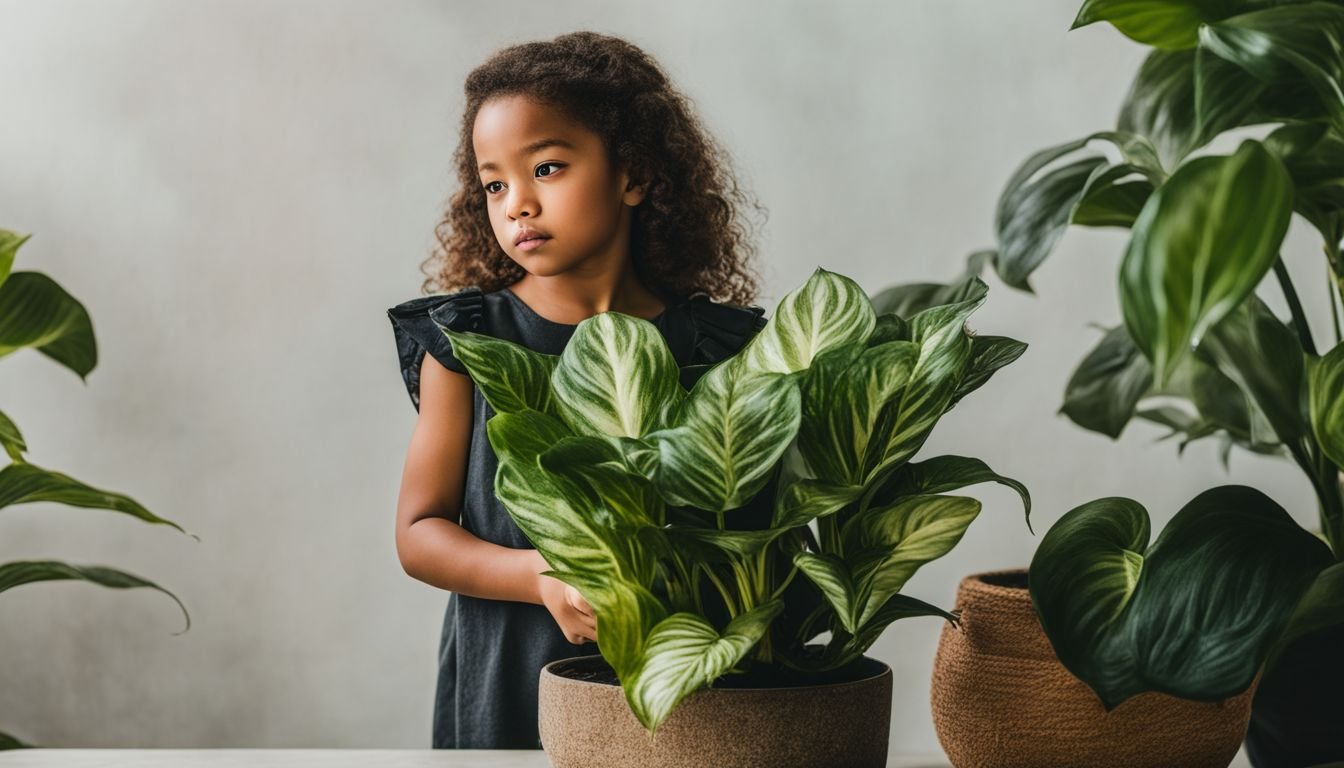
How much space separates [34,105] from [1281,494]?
1.97m

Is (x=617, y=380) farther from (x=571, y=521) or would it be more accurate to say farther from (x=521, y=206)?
(x=521, y=206)

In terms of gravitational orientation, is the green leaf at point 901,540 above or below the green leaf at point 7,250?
below

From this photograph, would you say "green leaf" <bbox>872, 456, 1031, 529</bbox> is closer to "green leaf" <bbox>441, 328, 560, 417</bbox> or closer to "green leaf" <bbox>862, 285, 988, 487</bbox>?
"green leaf" <bbox>862, 285, 988, 487</bbox>

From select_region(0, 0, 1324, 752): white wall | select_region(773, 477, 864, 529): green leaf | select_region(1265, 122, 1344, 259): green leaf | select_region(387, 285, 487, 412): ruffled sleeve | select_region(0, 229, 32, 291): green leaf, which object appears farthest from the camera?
select_region(0, 0, 1324, 752): white wall

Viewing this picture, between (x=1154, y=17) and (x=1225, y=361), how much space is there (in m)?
0.19

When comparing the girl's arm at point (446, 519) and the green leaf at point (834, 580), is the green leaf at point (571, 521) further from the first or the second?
the girl's arm at point (446, 519)

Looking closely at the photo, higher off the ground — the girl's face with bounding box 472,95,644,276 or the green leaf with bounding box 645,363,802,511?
the girl's face with bounding box 472,95,644,276

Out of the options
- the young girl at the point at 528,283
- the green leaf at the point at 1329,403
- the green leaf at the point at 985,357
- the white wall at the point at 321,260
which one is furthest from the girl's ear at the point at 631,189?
the white wall at the point at 321,260

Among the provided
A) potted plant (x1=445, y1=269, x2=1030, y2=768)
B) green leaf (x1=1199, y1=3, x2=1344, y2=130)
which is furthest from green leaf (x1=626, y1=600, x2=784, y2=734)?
green leaf (x1=1199, y1=3, x2=1344, y2=130)

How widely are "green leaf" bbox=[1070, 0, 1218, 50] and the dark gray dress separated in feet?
1.22

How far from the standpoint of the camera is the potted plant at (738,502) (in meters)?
0.51

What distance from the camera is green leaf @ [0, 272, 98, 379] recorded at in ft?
2.64

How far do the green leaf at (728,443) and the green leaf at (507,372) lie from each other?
101 millimetres

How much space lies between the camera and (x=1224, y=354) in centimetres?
66
